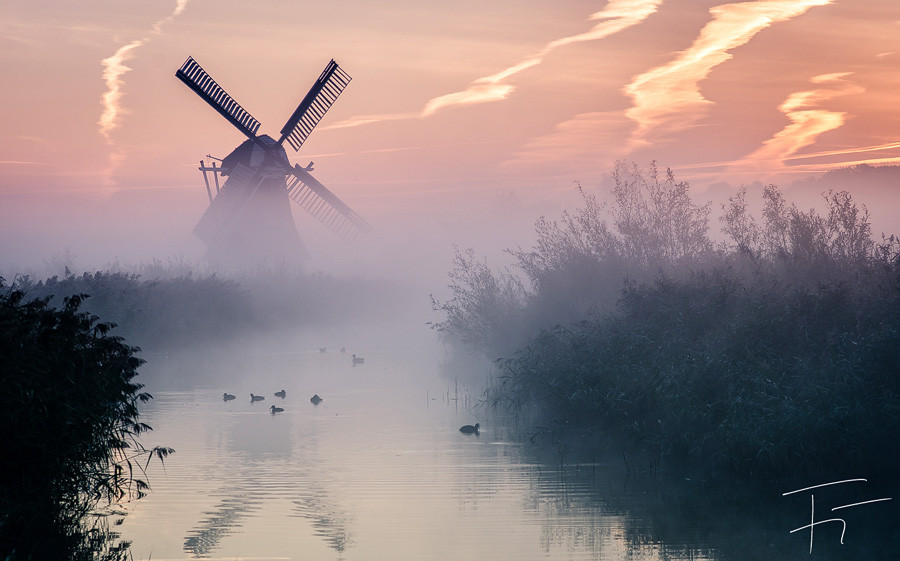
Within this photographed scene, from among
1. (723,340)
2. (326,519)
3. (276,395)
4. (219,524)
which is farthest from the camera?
(276,395)

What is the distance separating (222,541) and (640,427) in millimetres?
9967

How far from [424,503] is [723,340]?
8192mm

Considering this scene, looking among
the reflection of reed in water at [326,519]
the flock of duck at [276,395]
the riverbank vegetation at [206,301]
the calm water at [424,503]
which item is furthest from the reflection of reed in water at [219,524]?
the riverbank vegetation at [206,301]

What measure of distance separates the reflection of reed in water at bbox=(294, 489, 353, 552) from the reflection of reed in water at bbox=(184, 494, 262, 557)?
812 millimetres

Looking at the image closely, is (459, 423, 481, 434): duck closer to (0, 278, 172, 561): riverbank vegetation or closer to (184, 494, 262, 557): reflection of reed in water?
(184, 494, 262, 557): reflection of reed in water

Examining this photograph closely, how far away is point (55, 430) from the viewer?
45.0 feet

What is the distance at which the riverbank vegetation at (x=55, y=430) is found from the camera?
518 inches

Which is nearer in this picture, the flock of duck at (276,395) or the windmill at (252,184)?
the flock of duck at (276,395)

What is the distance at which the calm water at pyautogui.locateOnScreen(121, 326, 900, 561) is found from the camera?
530 inches

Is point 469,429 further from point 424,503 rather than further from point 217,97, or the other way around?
point 217,97

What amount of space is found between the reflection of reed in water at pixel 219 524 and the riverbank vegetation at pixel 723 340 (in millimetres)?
8015

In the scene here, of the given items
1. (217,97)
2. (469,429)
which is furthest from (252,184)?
(469,429)

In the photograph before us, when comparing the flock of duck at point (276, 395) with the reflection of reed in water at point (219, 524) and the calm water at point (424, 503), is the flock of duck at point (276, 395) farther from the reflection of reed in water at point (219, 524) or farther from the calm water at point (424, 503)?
the reflection of reed in water at point (219, 524)

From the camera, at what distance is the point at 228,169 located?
183ft
